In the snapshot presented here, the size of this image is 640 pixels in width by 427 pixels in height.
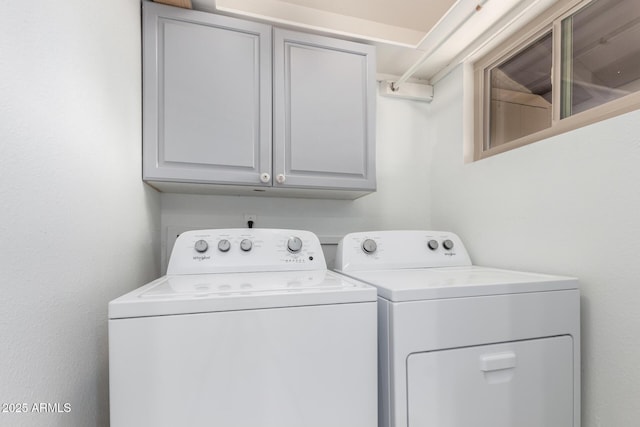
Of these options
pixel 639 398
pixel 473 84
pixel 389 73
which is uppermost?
pixel 389 73

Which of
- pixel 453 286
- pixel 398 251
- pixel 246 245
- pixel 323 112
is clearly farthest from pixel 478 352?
pixel 323 112

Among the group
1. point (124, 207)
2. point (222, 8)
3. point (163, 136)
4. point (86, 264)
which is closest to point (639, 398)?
point (86, 264)

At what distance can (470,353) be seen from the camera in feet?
2.78

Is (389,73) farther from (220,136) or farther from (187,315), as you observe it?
(187,315)

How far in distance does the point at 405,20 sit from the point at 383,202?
1065 mm

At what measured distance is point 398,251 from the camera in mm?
1347

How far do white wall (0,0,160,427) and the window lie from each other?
1622 mm

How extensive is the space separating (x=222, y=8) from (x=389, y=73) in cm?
102

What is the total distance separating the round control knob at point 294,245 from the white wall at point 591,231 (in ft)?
3.03

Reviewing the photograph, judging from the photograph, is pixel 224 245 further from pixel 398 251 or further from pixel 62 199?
pixel 398 251

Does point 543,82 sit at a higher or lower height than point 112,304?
higher

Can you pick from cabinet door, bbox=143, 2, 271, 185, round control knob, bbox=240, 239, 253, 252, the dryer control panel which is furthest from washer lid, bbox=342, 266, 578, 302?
cabinet door, bbox=143, 2, 271, 185

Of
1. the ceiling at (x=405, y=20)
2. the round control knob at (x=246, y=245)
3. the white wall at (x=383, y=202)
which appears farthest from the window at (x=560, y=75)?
the round control knob at (x=246, y=245)

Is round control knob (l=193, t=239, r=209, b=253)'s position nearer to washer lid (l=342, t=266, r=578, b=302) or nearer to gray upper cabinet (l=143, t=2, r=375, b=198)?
gray upper cabinet (l=143, t=2, r=375, b=198)
